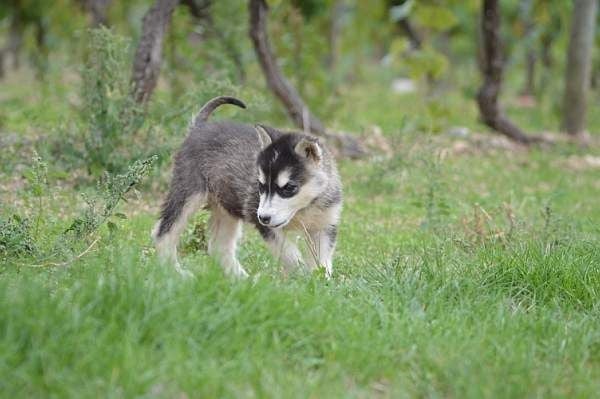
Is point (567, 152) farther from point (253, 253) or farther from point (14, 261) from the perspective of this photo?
point (14, 261)

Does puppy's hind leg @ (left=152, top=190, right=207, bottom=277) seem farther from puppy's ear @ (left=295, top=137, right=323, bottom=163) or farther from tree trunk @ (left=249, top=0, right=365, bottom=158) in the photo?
tree trunk @ (left=249, top=0, right=365, bottom=158)

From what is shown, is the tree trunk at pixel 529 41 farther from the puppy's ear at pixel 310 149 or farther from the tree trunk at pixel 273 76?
the puppy's ear at pixel 310 149

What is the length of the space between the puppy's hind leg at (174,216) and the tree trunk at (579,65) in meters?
9.77

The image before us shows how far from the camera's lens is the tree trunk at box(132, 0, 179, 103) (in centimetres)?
1029

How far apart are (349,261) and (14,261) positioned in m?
2.67

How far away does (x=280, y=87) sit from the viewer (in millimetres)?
12117

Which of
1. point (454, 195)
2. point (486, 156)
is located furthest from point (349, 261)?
point (486, 156)

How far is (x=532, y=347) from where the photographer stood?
4973 mm

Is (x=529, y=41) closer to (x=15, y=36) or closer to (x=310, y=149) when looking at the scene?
(x=15, y=36)

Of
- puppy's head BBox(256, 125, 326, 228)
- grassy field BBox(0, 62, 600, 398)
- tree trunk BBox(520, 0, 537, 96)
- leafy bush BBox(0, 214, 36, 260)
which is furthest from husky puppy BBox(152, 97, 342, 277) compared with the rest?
tree trunk BBox(520, 0, 537, 96)

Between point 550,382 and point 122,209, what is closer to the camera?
point 550,382

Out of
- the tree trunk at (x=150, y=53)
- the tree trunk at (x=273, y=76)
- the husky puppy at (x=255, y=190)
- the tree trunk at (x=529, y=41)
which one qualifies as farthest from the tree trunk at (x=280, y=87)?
the tree trunk at (x=529, y=41)

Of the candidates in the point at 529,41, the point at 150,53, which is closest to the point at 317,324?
the point at 150,53

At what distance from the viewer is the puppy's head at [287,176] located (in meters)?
6.46
